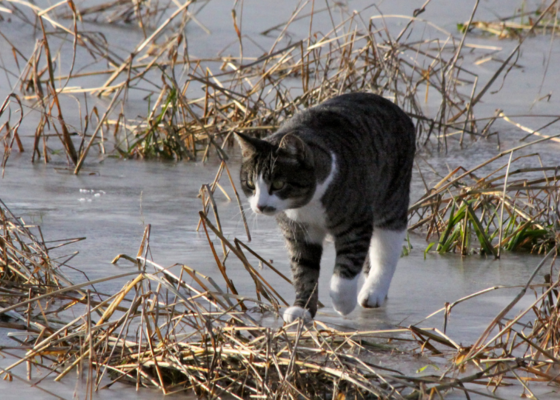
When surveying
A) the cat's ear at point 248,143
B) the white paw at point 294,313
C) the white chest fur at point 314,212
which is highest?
the cat's ear at point 248,143

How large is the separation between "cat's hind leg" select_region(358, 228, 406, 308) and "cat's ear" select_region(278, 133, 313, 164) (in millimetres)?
524

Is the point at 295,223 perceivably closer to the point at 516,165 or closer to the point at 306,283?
the point at 306,283

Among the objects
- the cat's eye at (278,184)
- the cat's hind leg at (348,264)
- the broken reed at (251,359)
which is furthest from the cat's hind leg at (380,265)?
the broken reed at (251,359)

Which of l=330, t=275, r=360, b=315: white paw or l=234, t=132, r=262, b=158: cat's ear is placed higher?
l=234, t=132, r=262, b=158: cat's ear

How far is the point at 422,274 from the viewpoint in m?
3.18

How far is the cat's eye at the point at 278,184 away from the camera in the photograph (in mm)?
2854

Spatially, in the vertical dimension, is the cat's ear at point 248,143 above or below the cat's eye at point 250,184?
above

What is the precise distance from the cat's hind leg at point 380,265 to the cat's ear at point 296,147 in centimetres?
52

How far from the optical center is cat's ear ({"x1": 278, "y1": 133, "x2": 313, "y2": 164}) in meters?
2.78

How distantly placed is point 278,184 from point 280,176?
0.10 feet

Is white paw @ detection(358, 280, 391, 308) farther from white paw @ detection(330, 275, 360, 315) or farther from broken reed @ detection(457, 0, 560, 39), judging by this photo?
broken reed @ detection(457, 0, 560, 39)

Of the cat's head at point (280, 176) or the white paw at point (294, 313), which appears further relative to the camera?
the cat's head at point (280, 176)

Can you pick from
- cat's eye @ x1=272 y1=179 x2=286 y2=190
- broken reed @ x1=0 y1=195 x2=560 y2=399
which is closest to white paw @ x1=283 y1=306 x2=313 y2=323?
broken reed @ x1=0 y1=195 x2=560 y2=399

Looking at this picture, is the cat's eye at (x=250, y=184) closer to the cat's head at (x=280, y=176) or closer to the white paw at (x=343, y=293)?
the cat's head at (x=280, y=176)
